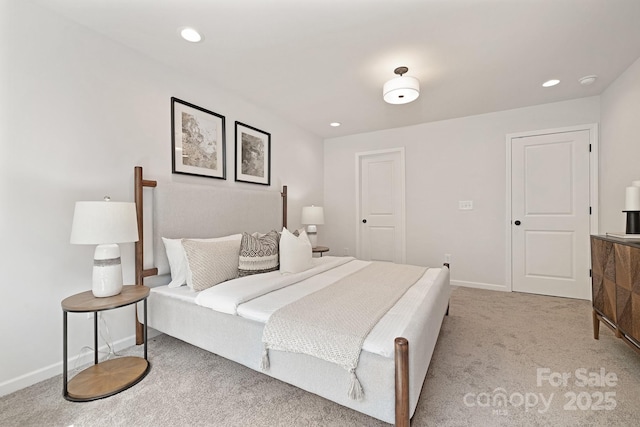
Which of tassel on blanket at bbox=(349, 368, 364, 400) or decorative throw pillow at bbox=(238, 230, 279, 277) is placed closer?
tassel on blanket at bbox=(349, 368, 364, 400)

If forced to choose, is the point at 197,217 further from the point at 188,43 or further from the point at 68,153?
the point at 188,43

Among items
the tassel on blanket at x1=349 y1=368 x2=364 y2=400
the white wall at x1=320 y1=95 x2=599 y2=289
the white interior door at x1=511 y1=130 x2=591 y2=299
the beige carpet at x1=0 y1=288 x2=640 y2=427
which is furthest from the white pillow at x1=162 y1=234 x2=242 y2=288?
the white interior door at x1=511 y1=130 x2=591 y2=299

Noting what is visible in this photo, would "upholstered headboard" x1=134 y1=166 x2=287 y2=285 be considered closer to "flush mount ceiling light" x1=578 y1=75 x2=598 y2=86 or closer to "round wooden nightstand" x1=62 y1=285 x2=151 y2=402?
"round wooden nightstand" x1=62 y1=285 x2=151 y2=402

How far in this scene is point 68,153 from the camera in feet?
6.20

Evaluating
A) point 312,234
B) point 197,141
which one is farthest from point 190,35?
point 312,234

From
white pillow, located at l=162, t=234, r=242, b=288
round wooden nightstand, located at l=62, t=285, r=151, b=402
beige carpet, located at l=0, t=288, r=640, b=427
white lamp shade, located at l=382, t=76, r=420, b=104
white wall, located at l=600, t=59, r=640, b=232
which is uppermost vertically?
white lamp shade, located at l=382, t=76, r=420, b=104

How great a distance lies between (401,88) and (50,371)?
3.34 metres

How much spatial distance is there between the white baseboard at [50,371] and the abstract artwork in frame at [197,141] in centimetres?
148

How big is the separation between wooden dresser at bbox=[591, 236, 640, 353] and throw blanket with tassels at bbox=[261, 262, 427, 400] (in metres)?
1.40

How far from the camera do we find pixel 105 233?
166cm

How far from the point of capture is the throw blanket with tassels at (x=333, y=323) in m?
1.28

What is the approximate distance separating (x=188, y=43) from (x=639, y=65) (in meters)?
3.81

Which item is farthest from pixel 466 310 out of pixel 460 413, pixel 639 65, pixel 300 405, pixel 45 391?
pixel 45 391

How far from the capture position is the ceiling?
179 cm
